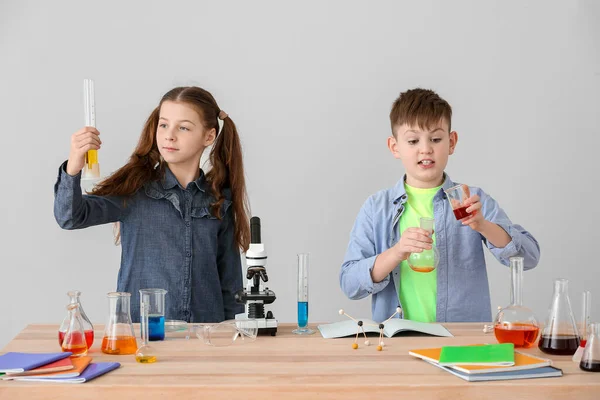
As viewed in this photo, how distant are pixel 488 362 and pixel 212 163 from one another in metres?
1.60

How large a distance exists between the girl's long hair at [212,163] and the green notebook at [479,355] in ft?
4.11

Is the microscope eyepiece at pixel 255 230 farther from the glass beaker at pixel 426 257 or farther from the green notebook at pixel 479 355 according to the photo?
the green notebook at pixel 479 355

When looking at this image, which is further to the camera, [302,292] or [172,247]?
[172,247]

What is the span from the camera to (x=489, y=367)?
1902 millimetres

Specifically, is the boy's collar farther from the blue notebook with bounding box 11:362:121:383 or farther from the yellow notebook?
the blue notebook with bounding box 11:362:121:383

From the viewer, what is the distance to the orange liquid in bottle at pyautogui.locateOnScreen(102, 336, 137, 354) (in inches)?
82.5

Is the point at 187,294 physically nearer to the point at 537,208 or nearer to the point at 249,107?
the point at 249,107

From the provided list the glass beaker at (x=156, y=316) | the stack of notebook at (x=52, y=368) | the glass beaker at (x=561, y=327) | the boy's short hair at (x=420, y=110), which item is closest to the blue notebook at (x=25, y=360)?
the stack of notebook at (x=52, y=368)

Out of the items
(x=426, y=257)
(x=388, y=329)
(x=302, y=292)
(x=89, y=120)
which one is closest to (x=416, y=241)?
(x=426, y=257)

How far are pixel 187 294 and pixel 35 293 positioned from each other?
1.71 meters

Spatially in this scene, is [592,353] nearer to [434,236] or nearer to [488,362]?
[488,362]

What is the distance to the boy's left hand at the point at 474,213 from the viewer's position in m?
2.41

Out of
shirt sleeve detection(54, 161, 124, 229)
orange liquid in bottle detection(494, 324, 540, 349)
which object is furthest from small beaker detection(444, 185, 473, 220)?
shirt sleeve detection(54, 161, 124, 229)

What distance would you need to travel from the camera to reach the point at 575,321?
6.93 feet
